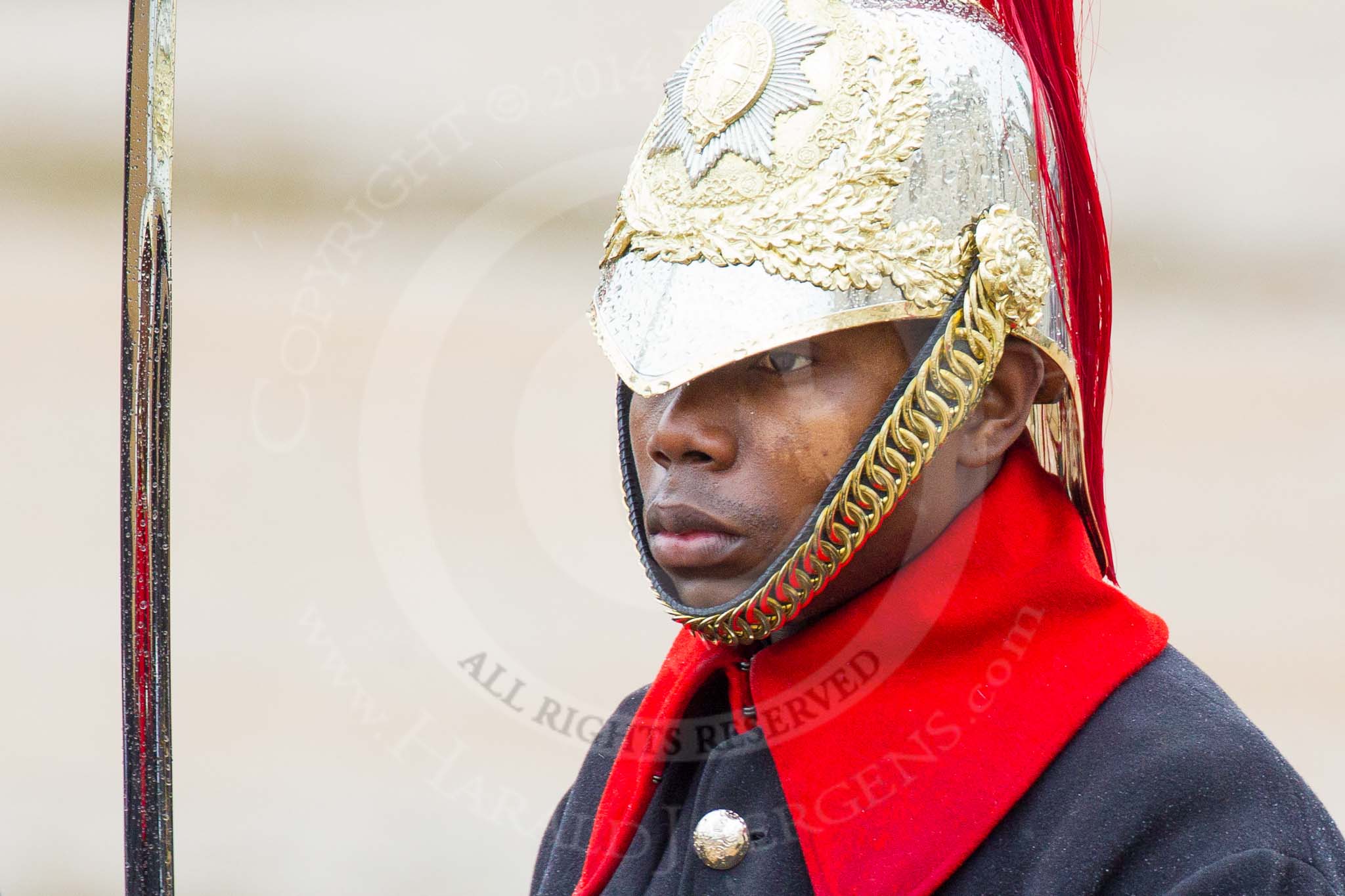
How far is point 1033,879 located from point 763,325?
0.52 meters

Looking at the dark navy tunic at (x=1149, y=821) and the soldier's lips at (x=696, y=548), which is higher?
the soldier's lips at (x=696, y=548)

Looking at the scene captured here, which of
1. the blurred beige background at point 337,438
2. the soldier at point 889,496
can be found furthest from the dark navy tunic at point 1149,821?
the blurred beige background at point 337,438

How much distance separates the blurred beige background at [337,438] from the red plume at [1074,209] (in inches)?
72.3

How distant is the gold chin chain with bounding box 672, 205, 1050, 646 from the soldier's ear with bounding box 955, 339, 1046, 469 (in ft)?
0.13

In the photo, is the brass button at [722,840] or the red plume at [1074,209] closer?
the brass button at [722,840]

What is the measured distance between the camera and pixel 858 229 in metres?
1.46

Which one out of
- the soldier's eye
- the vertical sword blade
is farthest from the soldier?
the vertical sword blade

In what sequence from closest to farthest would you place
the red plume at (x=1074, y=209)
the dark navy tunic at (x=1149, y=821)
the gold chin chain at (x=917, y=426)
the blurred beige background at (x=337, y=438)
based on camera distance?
the dark navy tunic at (x=1149, y=821) → the gold chin chain at (x=917, y=426) → the red plume at (x=1074, y=209) → the blurred beige background at (x=337, y=438)

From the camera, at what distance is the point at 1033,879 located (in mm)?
1343

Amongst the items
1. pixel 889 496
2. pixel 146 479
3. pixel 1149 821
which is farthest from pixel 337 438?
pixel 1149 821

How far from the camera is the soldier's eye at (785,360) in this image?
1.45m

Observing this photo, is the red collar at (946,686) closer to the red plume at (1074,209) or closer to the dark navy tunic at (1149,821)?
the dark navy tunic at (1149,821)

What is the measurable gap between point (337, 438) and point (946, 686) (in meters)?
2.48

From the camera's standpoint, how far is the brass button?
4.89ft
